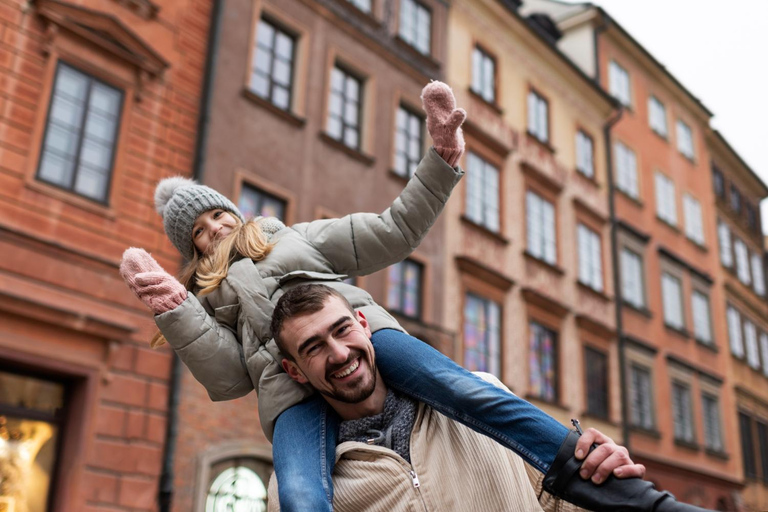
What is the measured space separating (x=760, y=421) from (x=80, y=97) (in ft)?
85.7

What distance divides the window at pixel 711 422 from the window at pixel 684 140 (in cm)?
842

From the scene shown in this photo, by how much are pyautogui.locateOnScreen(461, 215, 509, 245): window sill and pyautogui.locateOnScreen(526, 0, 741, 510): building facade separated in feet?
18.6

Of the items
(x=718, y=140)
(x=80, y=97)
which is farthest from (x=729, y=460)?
(x=80, y=97)

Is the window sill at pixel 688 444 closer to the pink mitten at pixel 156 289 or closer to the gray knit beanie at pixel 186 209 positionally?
the gray knit beanie at pixel 186 209

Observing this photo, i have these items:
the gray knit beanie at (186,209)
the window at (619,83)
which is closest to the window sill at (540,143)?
the window at (619,83)

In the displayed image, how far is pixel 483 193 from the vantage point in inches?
733

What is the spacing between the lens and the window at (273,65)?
14.1 meters

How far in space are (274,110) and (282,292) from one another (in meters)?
10.5

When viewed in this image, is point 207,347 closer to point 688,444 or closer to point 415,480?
point 415,480

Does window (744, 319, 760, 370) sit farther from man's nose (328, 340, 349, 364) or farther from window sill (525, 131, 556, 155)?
man's nose (328, 340, 349, 364)

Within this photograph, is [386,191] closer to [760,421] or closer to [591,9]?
[591,9]

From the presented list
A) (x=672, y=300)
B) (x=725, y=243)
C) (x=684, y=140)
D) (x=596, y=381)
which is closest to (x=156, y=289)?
(x=596, y=381)

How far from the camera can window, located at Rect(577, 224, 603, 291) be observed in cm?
2164

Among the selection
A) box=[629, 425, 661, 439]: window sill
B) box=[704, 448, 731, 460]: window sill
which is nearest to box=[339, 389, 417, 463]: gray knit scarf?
box=[629, 425, 661, 439]: window sill
